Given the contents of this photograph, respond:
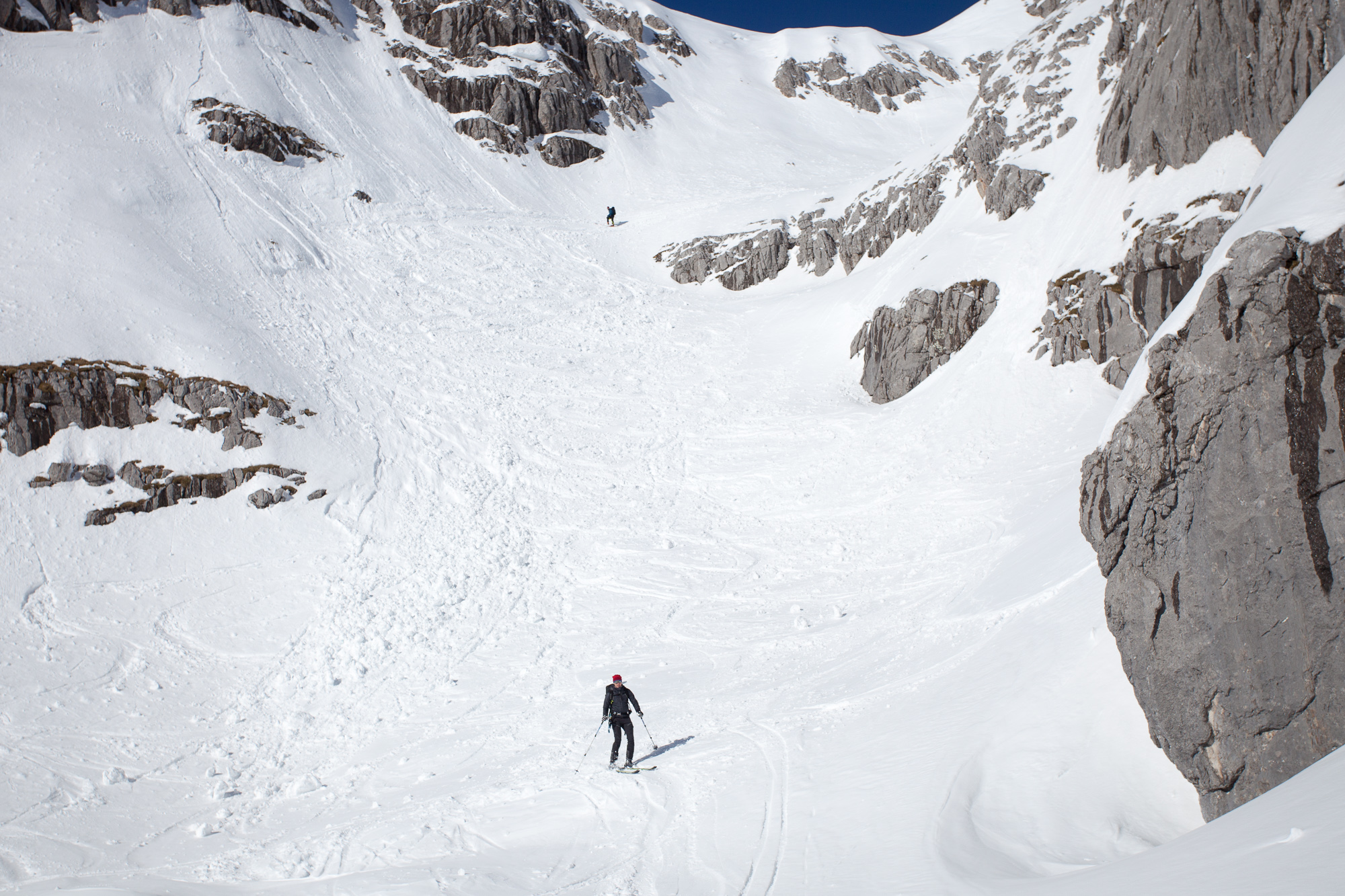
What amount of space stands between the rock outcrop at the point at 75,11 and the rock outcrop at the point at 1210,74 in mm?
48515

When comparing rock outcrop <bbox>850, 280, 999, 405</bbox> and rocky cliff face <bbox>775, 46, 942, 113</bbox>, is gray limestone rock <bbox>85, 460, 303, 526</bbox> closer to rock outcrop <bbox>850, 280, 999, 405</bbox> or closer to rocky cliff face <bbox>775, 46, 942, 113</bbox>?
rock outcrop <bbox>850, 280, 999, 405</bbox>

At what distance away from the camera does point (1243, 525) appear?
6.30 m

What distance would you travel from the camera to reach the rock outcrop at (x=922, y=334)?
23.0 meters

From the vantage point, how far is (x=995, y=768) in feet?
26.3

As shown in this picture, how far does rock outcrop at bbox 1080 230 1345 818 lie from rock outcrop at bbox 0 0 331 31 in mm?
51352

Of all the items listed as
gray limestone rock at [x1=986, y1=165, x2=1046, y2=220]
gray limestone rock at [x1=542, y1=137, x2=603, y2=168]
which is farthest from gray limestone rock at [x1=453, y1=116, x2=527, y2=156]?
gray limestone rock at [x1=986, y1=165, x2=1046, y2=220]

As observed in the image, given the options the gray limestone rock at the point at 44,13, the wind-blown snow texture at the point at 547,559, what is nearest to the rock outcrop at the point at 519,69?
the wind-blown snow texture at the point at 547,559

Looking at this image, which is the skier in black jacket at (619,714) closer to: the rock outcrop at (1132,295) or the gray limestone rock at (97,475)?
the rock outcrop at (1132,295)

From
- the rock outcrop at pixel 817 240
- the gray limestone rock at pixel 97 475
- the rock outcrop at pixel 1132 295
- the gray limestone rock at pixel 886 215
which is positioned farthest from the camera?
the rock outcrop at pixel 817 240

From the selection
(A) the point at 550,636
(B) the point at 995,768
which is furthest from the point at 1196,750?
(A) the point at 550,636

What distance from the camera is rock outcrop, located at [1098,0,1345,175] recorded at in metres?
17.1

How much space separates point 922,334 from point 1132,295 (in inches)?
249

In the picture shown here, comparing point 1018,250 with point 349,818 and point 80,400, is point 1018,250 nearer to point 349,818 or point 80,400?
point 349,818

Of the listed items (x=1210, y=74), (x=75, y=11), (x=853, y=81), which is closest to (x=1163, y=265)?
(x=1210, y=74)
